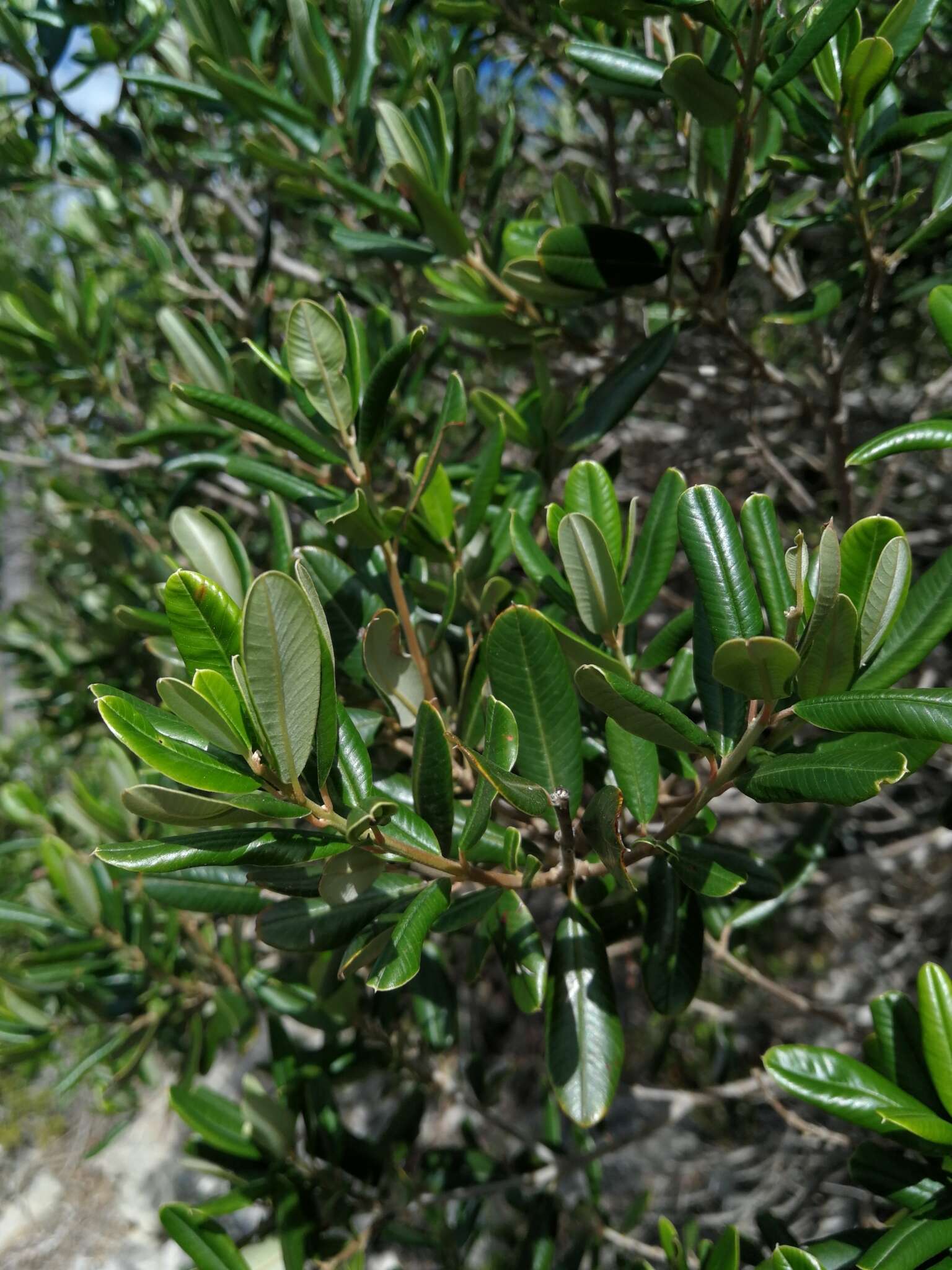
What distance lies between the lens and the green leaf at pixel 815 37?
857mm

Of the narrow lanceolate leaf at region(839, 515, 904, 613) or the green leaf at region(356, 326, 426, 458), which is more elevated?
the green leaf at region(356, 326, 426, 458)

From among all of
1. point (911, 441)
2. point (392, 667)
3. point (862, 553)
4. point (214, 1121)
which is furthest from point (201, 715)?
point (214, 1121)

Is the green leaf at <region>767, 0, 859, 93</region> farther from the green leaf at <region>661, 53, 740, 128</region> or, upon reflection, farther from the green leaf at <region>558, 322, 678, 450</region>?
the green leaf at <region>558, 322, 678, 450</region>

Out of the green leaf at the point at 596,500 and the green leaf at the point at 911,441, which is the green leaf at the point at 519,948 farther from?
the green leaf at the point at 911,441

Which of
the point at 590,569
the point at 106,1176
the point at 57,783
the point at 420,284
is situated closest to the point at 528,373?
the point at 420,284

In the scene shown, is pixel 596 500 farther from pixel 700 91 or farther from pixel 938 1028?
pixel 938 1028

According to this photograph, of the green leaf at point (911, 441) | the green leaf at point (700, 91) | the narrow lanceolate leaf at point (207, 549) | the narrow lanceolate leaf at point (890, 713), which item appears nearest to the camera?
the narrow lanceolate leaf at point (890, 713)

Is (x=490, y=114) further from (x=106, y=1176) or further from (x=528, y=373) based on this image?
(x=106, y=1176)

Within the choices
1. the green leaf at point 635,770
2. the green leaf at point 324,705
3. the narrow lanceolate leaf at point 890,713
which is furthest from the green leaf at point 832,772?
the green leaf at point 324,705

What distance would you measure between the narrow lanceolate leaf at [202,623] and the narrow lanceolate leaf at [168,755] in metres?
0.07

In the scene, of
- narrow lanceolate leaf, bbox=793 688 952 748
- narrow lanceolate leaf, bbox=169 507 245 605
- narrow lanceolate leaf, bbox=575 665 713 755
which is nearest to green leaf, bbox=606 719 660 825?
narrow lanceolate leaf, bbox=575 665 713 755

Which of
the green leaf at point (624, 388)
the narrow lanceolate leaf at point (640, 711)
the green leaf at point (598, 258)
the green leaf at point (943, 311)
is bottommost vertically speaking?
the narrow lanceolate leaf at point (640, 711)

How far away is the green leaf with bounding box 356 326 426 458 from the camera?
0.89m

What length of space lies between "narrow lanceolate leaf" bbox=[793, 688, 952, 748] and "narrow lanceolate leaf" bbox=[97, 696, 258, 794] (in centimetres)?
48
